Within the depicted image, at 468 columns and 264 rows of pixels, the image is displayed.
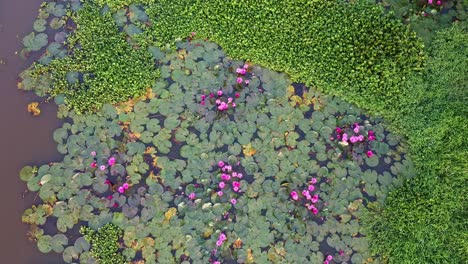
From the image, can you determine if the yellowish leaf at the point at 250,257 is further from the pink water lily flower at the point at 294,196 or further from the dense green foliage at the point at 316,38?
the dense green foliage at the point at 316,38

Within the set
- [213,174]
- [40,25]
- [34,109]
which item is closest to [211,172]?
[213,174]

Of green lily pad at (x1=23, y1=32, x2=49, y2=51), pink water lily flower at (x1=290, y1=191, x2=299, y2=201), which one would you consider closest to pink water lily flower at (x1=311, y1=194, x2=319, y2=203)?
pink water lily flower at (x1=290, y1=191, x2=299, y2=201)

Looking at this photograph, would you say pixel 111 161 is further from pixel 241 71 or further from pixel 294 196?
pixel 294 196

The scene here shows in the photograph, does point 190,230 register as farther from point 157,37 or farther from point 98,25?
point 98,25

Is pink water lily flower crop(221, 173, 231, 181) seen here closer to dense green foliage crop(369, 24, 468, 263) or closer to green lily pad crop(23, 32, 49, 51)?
dense green foliage crop(369, 24, 468, 263)

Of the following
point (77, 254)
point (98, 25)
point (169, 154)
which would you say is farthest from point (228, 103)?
point (77, 254)

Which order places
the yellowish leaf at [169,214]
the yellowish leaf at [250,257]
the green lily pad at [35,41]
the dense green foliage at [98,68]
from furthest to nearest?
the green lily pad at [35,41], the dense green foliage at [98,68], the yellowish leaf at [169,214], the yellowish leaf at [250,257]

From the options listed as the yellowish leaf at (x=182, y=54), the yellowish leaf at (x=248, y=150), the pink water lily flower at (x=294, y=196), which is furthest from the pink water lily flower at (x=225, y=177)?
the yellowish leaf at (x=182, y=54)
